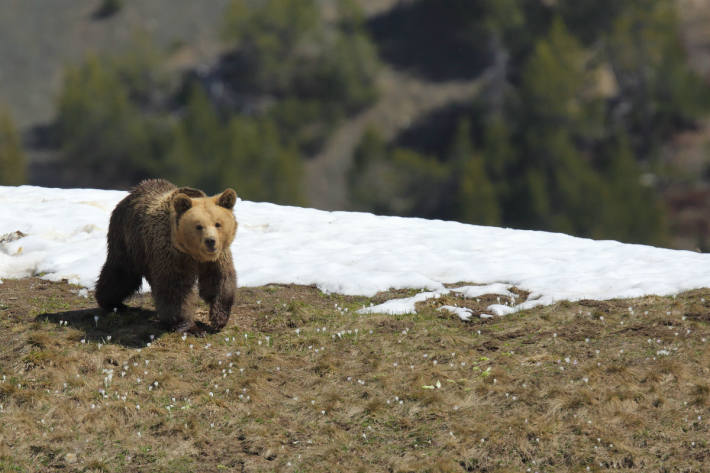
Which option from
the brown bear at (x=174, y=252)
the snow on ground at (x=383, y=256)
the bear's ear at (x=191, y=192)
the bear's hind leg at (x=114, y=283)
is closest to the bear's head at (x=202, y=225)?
the brown bear at (x=174, y=252)

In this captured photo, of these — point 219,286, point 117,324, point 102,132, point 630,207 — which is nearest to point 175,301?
point 219,286

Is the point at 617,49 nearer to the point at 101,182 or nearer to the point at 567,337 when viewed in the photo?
the point at 101,182

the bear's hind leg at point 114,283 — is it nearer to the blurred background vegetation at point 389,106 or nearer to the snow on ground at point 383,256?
the snow on ground at point 383,256

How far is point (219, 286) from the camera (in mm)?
12266

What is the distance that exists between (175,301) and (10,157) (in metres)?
78.4

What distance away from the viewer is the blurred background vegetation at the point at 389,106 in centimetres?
8694

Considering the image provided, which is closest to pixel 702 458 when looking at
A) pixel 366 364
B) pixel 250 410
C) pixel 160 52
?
pixel 366 364

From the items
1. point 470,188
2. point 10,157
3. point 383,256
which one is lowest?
point 383,256

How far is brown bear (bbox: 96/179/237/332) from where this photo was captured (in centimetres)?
1173

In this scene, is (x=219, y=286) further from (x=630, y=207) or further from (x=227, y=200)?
(x=630, y=207)

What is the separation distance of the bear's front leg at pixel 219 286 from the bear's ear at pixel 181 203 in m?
0.77

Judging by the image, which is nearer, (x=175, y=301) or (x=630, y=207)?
(x=175, y=301)

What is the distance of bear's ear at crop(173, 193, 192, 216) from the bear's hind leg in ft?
5.28

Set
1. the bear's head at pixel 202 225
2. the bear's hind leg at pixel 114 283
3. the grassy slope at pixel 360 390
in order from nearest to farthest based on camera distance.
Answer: the grassy slope at pixel 360 390 < the bear's head at pixel 202 225 < the bear's hind leg at pixel 114 283
